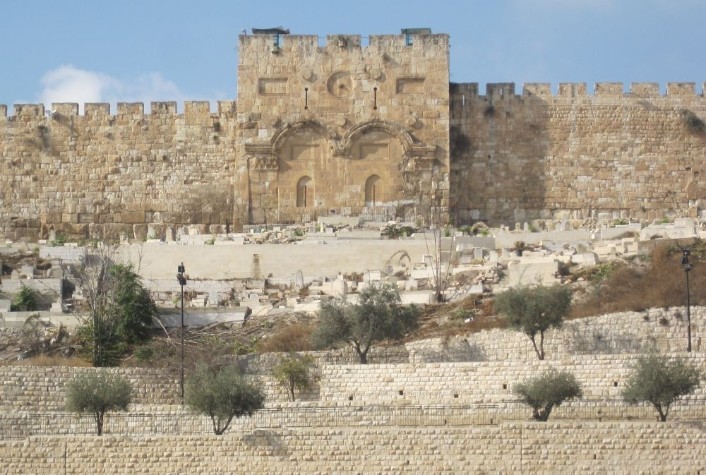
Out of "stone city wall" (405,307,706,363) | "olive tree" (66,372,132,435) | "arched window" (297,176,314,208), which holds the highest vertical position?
"arched window" (297,176,314,208)

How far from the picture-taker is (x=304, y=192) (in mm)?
43656

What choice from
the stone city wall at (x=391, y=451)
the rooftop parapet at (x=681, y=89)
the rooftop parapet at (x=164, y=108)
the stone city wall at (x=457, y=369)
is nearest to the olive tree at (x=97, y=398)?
the stone city wall at (x=391, y=451)

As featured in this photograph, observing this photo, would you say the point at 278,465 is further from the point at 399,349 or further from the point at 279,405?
the point at 399,349

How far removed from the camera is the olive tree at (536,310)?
3231 centimetres

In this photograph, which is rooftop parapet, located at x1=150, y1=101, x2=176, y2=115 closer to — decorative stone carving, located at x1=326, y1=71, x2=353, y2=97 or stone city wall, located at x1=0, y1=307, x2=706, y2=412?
decorative stone carving, located at x1=326, y1=71, x2=353, y2=97

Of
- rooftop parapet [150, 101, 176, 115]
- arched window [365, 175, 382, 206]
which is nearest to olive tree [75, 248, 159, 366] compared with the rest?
arched window [365, 175, 382, 206]

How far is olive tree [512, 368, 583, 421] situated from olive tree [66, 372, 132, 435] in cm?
594

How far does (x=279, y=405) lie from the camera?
30047 millimetres

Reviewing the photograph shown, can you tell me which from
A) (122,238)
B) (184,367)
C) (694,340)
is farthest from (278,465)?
(122,238)

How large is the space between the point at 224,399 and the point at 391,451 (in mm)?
2813

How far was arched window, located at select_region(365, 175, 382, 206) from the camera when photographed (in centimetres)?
4350

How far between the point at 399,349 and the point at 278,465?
20.0ft

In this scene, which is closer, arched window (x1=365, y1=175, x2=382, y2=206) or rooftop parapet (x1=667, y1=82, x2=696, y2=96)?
arched window (x1=365, y1=175, x2=382, y2=206)

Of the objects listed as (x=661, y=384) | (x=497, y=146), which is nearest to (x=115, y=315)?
(x=661, y=384)
